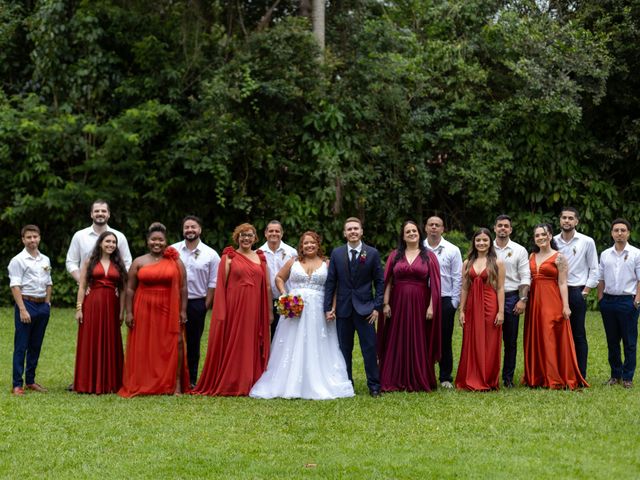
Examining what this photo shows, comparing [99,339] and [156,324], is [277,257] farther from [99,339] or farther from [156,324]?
[99,339]

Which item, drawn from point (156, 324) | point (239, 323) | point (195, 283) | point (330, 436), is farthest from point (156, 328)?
point (330, 436)

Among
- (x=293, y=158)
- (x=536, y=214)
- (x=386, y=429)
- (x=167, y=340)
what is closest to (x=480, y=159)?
(x=536, y=214)

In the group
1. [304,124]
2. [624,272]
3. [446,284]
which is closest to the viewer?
[624,272]

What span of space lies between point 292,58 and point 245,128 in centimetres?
164

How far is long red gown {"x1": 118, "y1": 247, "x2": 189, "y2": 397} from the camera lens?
1018 cm

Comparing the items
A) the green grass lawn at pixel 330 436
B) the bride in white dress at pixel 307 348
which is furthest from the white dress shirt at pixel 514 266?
the bride in white dress at pixel 307 348

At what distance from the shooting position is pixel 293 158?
1903 cm

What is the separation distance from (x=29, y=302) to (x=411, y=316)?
164 inches

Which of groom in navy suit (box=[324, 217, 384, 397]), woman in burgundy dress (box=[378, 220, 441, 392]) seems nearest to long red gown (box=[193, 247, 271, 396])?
groom in navy suit (box=[324, 217, 384, 397])

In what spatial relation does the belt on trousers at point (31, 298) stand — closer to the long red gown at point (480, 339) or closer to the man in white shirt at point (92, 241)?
the man in white shirt at point (92, 241)

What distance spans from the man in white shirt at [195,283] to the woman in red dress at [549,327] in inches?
142

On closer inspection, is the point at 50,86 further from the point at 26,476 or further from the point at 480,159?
the point at 26,476

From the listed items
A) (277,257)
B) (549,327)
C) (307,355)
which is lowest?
(307,355)

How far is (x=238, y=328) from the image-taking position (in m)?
10.4
